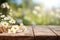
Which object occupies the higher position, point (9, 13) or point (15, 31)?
point (9, 13)

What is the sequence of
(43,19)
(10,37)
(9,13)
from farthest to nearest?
(43,19)
(9,13)
(10,37)

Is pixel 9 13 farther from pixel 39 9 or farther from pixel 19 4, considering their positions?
pixel 39 9

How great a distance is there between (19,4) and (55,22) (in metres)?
0.55

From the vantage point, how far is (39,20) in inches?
75.3

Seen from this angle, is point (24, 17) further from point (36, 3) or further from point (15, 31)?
point (15, 31)

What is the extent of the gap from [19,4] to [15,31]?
704 millimetres

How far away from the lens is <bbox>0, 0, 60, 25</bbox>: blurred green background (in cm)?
190

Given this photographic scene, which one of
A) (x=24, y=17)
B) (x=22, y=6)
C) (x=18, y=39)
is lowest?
(x=18, y=39)

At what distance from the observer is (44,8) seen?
1906 mm

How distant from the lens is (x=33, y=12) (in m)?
1.91

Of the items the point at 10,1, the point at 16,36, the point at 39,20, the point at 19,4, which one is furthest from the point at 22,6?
the point at 16,36

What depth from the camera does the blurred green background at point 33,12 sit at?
1903 mm

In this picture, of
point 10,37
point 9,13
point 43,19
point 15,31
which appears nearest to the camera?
point 10,37

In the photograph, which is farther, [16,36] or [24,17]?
[24,17]
